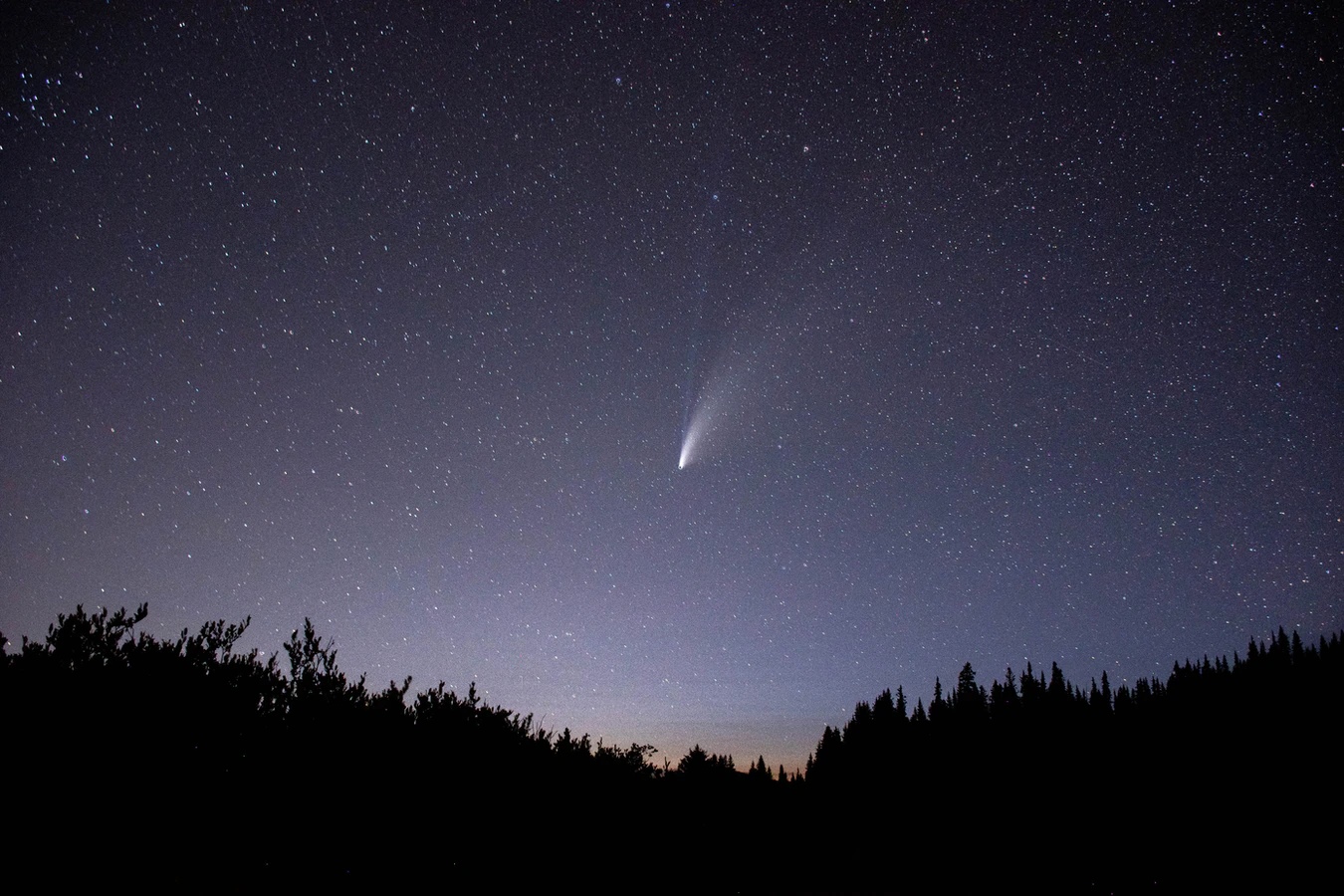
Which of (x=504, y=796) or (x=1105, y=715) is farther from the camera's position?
(x=1105, y=715)

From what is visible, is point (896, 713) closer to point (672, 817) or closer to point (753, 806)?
point (753, 806)

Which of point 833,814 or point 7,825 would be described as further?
point 833,814

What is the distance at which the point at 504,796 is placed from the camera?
14.2 meters

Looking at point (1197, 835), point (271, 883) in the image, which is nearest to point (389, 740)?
point (271, 883)

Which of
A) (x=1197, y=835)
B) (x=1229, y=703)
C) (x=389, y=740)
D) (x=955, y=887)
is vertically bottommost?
(x=955, y=887)

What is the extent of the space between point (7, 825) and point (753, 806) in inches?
1944

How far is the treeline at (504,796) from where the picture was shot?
8305 millimetres

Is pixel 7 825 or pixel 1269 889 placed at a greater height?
pixel 7 825

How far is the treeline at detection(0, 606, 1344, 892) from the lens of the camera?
8.30 metres

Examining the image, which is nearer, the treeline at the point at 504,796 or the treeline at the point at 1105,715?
the treeline at the point at 504,796

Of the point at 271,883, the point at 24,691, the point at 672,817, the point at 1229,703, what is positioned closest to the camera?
the point at 24,691

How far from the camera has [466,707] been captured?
1644 cm

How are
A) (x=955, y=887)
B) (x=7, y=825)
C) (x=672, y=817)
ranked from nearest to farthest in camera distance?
(x=7, y=825) → (x=672, y=817) → (x=955, y=887)

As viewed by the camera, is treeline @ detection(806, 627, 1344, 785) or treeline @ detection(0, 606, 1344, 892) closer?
treeline @ detection(0, 606, 1344, 892)
